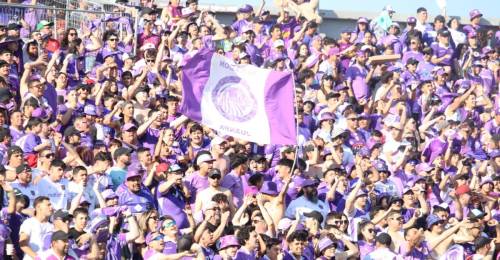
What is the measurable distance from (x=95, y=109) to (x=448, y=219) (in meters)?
4.16

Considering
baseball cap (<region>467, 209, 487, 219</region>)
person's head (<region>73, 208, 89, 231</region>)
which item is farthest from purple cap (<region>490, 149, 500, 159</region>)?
person's head (<region>73, 208, 89, 231</region>)

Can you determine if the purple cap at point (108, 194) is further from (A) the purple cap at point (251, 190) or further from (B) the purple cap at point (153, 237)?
(A) the purple cap at point (251, 190)

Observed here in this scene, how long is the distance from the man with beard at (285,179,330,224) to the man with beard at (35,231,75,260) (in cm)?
342

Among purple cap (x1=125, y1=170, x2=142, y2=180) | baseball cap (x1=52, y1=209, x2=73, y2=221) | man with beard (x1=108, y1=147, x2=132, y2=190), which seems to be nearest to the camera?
baseball cap (x1=52, y1=209, x2=73, y2=221)

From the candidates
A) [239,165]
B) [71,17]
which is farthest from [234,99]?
[71,17]

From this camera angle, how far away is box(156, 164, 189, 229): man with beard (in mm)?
15688

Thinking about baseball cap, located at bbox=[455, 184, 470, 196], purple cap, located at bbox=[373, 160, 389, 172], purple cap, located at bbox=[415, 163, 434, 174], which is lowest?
baseball cap, located at bbox=[455, 184, 470, 196]

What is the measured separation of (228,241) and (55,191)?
Result: 173 cm

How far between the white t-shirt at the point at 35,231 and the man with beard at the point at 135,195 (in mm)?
1228

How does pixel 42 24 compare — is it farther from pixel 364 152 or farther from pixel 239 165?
pixel 364 152

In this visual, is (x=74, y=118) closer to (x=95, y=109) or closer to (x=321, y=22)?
(x=95, y=109)

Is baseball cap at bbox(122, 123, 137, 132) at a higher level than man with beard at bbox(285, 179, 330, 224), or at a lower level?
higher

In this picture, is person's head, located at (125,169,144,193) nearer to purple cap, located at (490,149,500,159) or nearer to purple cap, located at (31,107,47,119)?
purple cap, located at (31,107,47,119)

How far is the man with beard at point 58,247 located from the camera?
1359cm
